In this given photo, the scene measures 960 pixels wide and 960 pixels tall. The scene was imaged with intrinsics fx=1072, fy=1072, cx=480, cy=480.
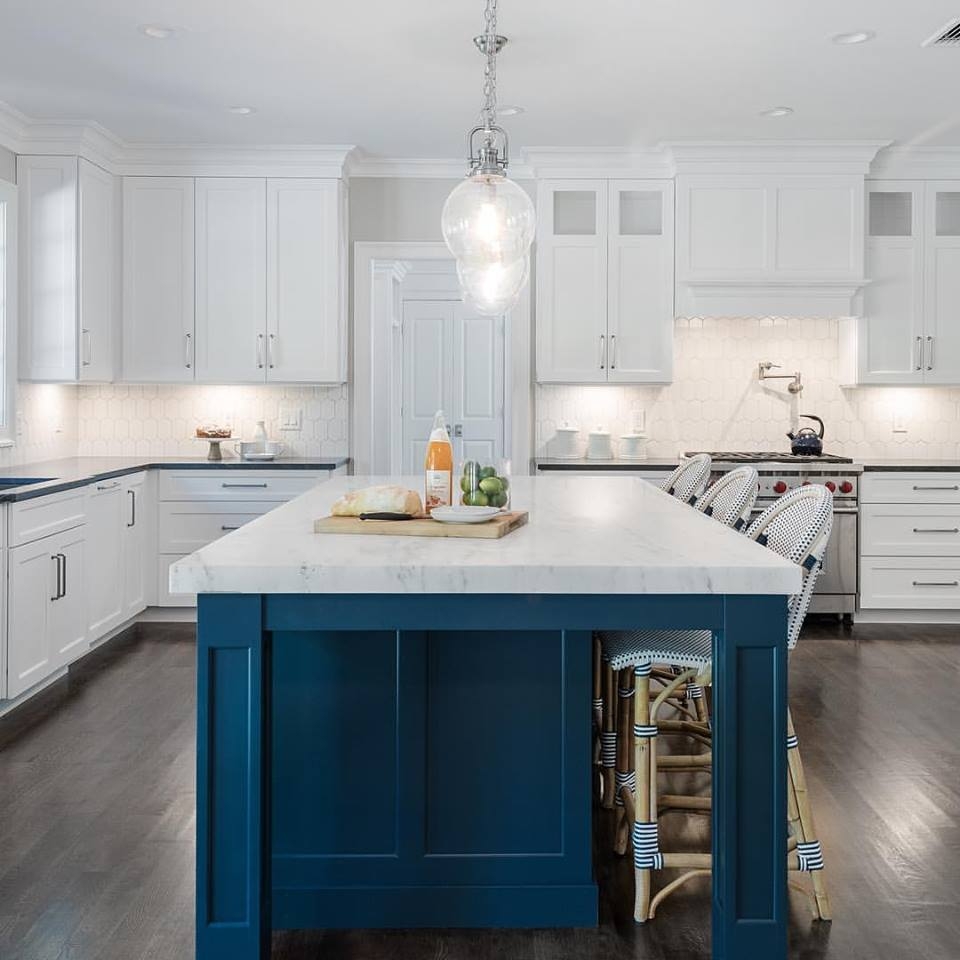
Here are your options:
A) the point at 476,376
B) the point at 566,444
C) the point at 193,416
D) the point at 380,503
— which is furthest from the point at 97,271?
the point at 380,503

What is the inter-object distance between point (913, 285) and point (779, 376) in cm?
90

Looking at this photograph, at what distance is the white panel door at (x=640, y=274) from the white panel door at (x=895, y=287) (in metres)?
1.16

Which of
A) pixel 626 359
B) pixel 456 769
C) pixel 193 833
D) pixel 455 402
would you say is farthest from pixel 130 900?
pixel 455 402

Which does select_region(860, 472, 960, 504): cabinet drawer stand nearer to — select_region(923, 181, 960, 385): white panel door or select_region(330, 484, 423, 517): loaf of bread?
select_region(923, 181, 960, 385): white panel door

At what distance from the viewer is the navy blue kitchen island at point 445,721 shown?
2.05m

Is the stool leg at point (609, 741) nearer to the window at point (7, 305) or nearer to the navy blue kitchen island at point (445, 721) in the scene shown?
the navy blue kitchen island at point (445, 721)

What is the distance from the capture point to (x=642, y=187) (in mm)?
6137

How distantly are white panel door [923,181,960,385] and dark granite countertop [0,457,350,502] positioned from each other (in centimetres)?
346

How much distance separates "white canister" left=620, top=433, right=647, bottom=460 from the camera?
6.27m

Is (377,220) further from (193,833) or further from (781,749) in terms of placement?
(781,749)

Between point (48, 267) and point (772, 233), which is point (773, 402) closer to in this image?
point (772, 233)

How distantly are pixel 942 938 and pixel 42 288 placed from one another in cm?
498

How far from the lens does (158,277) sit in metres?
6.09

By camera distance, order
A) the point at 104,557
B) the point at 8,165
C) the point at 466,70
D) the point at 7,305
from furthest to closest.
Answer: the point at 8,165
the point at 7,305
the point at 104,557
the point at 466,70
